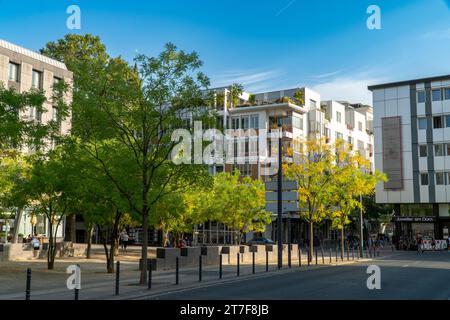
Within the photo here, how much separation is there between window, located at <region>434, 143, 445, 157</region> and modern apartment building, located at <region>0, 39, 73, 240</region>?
127ft

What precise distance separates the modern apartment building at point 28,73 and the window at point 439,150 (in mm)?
38705

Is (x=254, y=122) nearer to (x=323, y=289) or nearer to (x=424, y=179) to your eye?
(x=424, y=179)

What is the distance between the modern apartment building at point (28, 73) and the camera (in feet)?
174

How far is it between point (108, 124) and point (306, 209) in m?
22.9

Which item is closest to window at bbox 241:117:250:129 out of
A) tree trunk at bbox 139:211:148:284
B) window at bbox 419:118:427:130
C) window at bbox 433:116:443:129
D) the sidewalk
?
window at bbox 419:118:427:130

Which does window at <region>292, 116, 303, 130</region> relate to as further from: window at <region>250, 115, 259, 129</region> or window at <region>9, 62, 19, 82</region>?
window at <region>9, 62, 19, 82</region>

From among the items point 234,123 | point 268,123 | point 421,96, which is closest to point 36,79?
point 234,123

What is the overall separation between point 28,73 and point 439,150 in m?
43.9

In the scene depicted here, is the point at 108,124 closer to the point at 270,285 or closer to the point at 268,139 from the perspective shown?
the point at 270,285

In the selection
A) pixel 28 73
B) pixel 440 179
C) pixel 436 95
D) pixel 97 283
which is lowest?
pixel 97 283

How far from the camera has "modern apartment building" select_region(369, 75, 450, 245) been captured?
59656mm

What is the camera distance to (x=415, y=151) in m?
60.8

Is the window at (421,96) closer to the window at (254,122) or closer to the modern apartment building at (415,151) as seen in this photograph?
the modern apartment building at (415,151)
